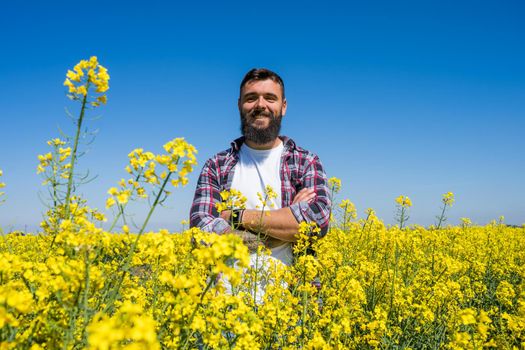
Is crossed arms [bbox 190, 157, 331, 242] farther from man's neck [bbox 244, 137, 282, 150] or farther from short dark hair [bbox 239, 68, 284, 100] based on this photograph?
short dark hair [bbox 239, 68, 284, 100]

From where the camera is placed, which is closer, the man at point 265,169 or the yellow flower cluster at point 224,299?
the yellow flower cluster at point 224,299

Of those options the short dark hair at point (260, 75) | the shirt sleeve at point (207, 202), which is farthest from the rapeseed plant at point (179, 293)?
the short dark hair at point (260, 75)

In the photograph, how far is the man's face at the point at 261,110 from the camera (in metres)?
3.87

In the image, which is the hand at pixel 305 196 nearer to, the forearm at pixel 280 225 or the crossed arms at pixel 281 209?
the crossed arms at pixel 281 209

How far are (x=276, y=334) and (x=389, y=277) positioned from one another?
7.23 feet

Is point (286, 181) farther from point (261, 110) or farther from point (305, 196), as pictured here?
point (261, 110)

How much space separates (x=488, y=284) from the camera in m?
5.81

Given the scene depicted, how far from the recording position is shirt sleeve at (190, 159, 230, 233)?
311cm

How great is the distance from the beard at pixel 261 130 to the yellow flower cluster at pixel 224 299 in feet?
3.71

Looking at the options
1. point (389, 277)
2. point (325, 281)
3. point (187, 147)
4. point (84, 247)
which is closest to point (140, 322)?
point (84, 247)

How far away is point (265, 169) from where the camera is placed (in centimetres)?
384

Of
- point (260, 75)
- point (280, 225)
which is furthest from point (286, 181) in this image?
point (260, 75)

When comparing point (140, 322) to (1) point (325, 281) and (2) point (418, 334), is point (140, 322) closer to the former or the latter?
(1) point (325, 281)

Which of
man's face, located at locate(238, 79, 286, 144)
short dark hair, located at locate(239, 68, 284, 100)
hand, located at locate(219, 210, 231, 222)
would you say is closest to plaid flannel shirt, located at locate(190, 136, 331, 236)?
hand, located at locate(219, 210, 231, 222)
